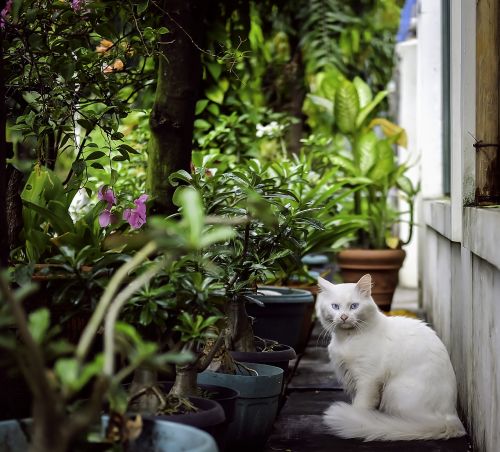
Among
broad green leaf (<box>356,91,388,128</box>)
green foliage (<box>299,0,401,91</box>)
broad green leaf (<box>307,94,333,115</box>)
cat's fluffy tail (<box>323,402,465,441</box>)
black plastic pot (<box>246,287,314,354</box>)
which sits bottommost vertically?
cat's fluffy tail (<box>323,402,465,441</box>)

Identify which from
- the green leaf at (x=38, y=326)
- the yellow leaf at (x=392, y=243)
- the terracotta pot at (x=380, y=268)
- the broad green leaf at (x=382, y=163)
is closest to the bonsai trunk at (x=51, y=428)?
the green leaf at (x=38, y=326)

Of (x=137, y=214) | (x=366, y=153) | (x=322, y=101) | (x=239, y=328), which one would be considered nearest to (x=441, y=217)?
(x=239, y=328)

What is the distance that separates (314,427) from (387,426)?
0.39 metres

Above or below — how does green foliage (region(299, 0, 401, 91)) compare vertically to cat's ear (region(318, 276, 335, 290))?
above

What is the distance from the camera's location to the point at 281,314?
4203 millimetres

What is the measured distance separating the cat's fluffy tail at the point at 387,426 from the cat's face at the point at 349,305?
393 millimetres

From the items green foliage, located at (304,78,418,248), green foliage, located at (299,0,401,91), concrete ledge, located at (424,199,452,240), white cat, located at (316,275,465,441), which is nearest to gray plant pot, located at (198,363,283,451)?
white cat, located at (316,275,465,441)

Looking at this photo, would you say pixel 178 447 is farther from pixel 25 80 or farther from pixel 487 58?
pixel 487 58

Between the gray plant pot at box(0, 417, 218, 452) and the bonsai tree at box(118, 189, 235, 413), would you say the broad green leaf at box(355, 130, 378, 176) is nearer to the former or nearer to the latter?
the bonsai tree at box(118, 189, 235, 413)

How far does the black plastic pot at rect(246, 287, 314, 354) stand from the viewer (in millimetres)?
4141

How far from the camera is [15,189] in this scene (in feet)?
9.80

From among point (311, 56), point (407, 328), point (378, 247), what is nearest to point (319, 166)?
point (378, 247)

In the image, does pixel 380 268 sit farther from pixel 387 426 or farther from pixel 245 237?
pixel 245 237

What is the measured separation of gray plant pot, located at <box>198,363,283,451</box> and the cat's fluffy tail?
421 mm
